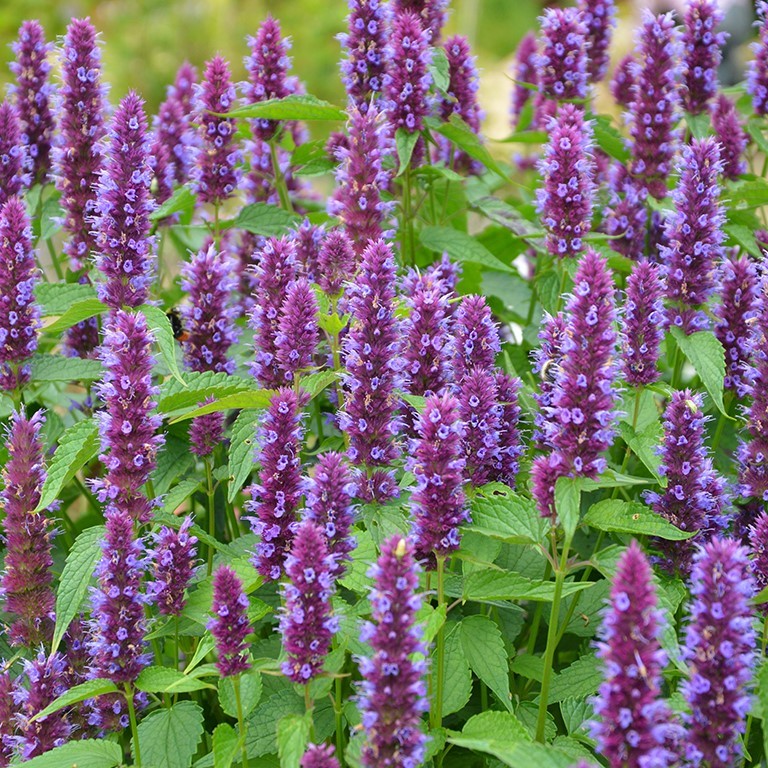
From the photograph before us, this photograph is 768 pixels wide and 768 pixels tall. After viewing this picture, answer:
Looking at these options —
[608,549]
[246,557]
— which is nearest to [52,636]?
[246,557]

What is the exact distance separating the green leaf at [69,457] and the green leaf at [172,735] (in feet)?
2.38

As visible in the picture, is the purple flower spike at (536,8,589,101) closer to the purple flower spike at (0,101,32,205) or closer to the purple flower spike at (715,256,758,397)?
the purple flower spike at (715,256,758,397)

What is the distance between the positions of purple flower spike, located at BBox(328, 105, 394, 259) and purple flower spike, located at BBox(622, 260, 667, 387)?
3.21 ft

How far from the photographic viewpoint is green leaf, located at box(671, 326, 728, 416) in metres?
3.74

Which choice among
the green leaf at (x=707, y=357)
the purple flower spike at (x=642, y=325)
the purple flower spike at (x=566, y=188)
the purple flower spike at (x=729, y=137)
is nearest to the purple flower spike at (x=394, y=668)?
the purple flower spike at (x=642, y=325)

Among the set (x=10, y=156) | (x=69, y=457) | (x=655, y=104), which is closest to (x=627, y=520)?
(x=69, y=457)

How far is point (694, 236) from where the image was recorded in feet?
12.9

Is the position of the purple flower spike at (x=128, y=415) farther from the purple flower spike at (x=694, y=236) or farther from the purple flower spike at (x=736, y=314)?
the purple flower spike at (x=736, y=314)

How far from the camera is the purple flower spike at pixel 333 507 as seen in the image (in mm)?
2973

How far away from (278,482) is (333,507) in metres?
0.26

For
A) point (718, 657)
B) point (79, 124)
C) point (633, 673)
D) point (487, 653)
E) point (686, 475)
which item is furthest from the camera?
point (79, 124)

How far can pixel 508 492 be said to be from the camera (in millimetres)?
3268

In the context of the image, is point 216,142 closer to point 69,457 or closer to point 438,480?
point 69,457


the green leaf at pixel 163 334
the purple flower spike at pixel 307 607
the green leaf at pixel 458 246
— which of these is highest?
the green leaf at pixel 458 246
